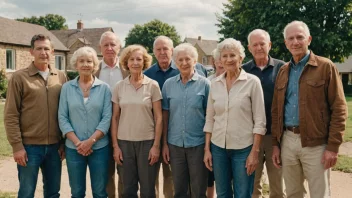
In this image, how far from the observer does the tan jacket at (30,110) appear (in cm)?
410

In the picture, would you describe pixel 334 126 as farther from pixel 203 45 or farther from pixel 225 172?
pixel 203 45

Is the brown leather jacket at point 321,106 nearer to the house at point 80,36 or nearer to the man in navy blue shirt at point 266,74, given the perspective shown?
the man in navy blue shirt at point 266,74

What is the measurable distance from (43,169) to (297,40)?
3446mm

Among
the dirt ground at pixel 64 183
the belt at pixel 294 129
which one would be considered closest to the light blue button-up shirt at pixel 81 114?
the dirt ground at pixel 64 183

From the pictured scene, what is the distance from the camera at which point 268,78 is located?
4.81 meters

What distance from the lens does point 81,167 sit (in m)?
4.25

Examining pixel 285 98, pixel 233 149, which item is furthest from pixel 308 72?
pixel 233 149

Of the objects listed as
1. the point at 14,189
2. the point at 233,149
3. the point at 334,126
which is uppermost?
the point at 334,126

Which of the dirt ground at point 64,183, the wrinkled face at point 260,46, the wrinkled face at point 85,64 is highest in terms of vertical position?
the wrinkled face at point 260,46

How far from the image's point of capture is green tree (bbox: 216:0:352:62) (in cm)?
2411

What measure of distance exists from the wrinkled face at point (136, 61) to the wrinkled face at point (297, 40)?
179 centimetres

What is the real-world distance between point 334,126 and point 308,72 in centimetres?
64

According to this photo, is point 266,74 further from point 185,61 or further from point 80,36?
point 80,36

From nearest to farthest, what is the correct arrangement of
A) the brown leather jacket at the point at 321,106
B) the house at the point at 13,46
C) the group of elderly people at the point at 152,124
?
the brown leather jacket at the point at 321,106, the group of elderly people at the point at 152,124, the house at the point at 13,46
